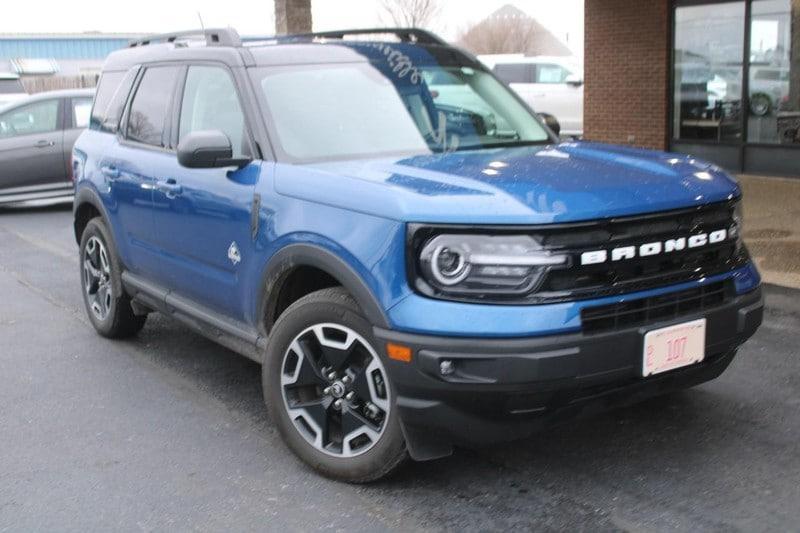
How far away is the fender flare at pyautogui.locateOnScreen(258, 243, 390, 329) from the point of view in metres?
3.61

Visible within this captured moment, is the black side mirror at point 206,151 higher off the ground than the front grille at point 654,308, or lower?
higher

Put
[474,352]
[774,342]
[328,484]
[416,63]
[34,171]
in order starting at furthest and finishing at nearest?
1. [34,171]
2. [774,342]
3. [416,63]
4. [328,484]
5. [474,352]

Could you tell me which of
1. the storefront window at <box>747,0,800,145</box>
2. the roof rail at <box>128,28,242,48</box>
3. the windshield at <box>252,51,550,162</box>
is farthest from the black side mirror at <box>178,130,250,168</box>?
the storefront window at <box>747,0,800,145</box>

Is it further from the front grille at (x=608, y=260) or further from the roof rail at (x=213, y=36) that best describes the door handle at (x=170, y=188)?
the front grille at (x=608, y=260)

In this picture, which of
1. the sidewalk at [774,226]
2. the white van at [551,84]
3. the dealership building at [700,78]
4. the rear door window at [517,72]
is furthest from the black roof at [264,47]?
the rear door window at [517,72]

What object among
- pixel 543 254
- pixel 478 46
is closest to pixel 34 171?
pixel 543 254

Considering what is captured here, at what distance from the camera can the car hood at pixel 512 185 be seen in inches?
136

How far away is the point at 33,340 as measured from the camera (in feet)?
21.2

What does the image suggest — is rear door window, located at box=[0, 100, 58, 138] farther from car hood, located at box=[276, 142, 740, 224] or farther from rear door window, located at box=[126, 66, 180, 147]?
car hood, located at box=[276, 142, 740, 224]

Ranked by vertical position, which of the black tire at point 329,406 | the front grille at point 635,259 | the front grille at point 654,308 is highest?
the front grille at point 635,259

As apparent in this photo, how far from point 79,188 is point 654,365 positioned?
4211mm

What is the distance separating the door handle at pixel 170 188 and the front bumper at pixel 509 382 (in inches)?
72.4

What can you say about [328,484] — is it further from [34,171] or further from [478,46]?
[478,46]

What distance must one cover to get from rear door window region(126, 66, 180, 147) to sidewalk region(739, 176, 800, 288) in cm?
472
